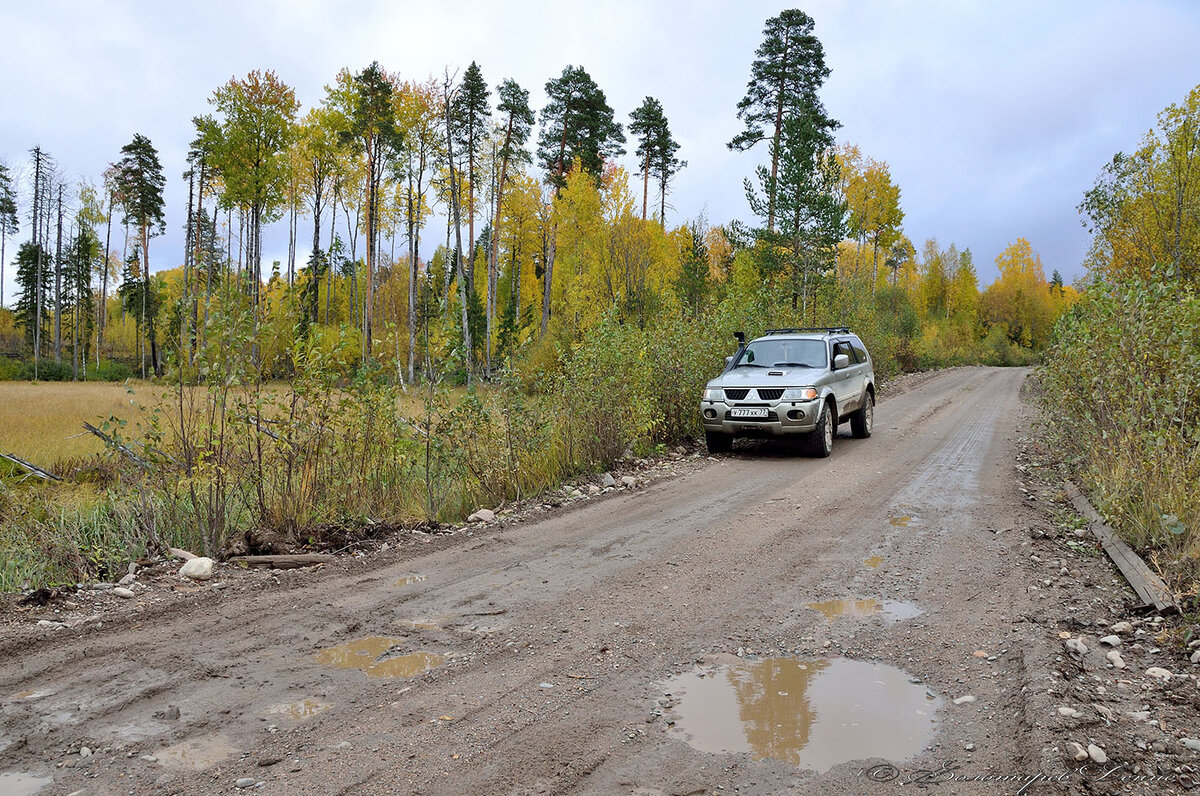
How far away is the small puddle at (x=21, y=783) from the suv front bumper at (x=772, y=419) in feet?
32.6

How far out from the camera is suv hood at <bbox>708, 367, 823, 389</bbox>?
11.6 meters

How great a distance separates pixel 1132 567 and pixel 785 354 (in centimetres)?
779

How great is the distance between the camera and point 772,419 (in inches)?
451

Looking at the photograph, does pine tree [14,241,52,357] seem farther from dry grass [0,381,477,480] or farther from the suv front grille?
the suv front grille

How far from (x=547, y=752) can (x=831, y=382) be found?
1028 cm

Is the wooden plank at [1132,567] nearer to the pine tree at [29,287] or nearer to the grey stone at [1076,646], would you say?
the grey stone at [1076,646]

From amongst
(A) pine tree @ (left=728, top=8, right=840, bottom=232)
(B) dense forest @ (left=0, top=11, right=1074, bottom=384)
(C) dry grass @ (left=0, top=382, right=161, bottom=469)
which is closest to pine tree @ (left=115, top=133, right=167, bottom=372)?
(B) dense forest @ (left=0, top=11, right=1074, bottom=384)

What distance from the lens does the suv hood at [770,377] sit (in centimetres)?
1162

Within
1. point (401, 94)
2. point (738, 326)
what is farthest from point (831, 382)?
point (401, 94)

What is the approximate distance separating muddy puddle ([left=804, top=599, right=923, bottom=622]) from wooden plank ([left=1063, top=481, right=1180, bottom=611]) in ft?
4.83

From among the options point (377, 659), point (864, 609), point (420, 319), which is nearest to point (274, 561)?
point (377, 659)

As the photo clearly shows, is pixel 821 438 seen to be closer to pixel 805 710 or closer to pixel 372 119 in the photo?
pixel 805 710

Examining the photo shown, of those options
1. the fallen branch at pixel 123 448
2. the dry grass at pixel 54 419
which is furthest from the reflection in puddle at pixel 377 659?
the dry grass at pixel 54 419

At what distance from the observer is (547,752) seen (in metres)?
3.04
